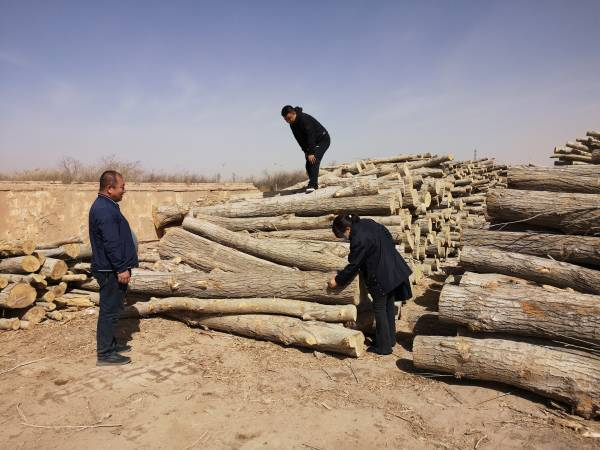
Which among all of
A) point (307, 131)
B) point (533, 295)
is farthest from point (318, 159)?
point (533, 295)

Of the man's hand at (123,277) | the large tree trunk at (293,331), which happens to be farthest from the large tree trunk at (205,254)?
the man's hand at (123,277)

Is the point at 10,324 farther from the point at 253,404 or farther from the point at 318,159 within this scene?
the point at 318,159

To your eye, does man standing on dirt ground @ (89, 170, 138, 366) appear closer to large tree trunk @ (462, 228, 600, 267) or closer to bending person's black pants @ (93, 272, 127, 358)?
bending person's black pants @ (93, 272, 127, 358)

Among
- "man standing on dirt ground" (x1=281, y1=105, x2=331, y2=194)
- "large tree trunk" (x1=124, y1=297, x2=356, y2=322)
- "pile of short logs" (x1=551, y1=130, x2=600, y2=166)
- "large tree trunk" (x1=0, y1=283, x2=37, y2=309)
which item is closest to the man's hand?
"large tree trunk" (x1=124, y1=297, x2=356, y2=322)

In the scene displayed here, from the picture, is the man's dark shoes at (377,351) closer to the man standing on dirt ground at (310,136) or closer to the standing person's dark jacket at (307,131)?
the man standing on dirt ground at (310,136)

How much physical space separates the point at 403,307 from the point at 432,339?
2.41 meters

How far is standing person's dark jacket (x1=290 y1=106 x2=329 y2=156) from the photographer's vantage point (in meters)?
8.18

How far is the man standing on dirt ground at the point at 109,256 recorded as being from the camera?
4618mm

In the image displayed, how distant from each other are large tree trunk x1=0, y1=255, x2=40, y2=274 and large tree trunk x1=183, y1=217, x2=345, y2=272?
9.21ft

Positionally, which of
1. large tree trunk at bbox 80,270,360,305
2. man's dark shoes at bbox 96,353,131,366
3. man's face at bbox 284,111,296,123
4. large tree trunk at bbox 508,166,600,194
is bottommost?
man's dark shoes at bbox 96,353,131,366

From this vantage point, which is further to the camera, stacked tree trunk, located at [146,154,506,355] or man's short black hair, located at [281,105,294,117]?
man's short black hair, located at [281,105,294,117]

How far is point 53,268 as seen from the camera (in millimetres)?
6324

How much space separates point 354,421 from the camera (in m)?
3.77

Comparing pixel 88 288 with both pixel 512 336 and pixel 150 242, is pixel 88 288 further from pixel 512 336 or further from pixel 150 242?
pixel 512 336
